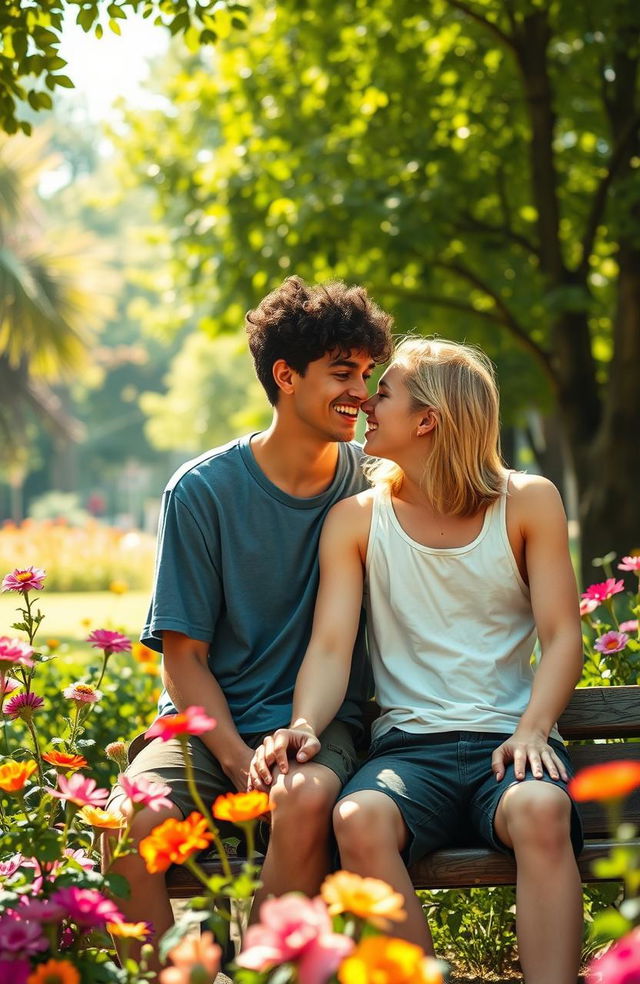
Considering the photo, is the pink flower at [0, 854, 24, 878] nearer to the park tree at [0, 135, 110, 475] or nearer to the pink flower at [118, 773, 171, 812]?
the pink flower at [118, 773, 171, 812]

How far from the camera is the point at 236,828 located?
2883 millimetres

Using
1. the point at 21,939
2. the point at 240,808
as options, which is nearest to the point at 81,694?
the point at 21,939

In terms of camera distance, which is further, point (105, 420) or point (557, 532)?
point (105, 420)

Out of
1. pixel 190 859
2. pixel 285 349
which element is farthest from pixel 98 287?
pixel 190 859

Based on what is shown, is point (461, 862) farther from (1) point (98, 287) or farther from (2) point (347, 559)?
(1) point (98, 287)

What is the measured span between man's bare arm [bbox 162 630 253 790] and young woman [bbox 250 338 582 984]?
18cm

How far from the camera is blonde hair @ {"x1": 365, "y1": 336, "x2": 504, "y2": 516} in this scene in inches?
117

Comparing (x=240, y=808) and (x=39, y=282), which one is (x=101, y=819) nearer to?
(x=240, y=808)

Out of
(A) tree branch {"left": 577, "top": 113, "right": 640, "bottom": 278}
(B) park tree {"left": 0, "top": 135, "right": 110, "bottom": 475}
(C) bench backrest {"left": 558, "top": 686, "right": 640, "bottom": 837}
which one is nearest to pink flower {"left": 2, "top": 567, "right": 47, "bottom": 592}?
(C) bench backrest {"left": 558, "top": 686, "right": 640, "bottom": 837}

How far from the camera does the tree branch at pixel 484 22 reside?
24.9 ft

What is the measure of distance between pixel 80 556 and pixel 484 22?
12363 mm

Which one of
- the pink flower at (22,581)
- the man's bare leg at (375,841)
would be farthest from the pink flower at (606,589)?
the pink flower at (22,581)

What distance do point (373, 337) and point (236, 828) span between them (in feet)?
4.03

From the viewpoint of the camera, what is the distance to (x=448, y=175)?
344 inches
